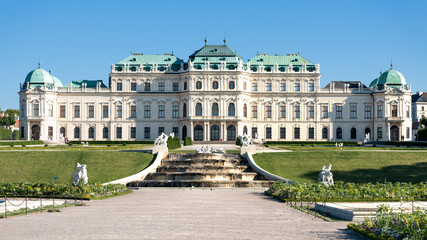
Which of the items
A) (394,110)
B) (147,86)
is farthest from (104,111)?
(394,110)

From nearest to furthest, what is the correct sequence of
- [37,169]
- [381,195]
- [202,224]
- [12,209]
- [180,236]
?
[180,236]
[202,224]
[12,209]
[381,195]
[37,169]

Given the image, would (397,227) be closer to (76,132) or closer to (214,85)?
(214,85)

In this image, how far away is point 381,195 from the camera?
25859mm

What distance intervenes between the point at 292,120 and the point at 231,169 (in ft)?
141

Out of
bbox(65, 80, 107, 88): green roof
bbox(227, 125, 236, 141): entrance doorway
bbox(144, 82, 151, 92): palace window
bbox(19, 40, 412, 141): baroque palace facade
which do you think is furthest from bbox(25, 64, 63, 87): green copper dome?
bbox(227, 125, 236, 141): entrance doorway

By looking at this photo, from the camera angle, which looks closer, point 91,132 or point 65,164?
point 65,164

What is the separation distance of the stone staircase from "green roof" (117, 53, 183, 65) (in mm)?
39156

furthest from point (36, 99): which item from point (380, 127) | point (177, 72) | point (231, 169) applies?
point (380, 127)

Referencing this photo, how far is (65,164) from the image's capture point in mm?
43000

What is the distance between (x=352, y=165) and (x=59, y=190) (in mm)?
24688

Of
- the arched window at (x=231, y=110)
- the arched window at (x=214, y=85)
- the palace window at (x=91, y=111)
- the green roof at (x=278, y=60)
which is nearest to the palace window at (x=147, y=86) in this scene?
the palace window at (x=91, y=111)

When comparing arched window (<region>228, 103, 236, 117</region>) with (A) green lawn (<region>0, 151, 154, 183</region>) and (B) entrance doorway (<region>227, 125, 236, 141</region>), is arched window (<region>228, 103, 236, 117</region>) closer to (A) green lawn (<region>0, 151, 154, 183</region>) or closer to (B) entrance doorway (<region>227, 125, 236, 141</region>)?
(B) entrance doorway (<region>227, 125, 236, 141</region>)

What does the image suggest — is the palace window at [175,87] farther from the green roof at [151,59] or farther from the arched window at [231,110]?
the arched window at [231,110]

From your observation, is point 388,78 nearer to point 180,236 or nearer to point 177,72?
point 177,72
